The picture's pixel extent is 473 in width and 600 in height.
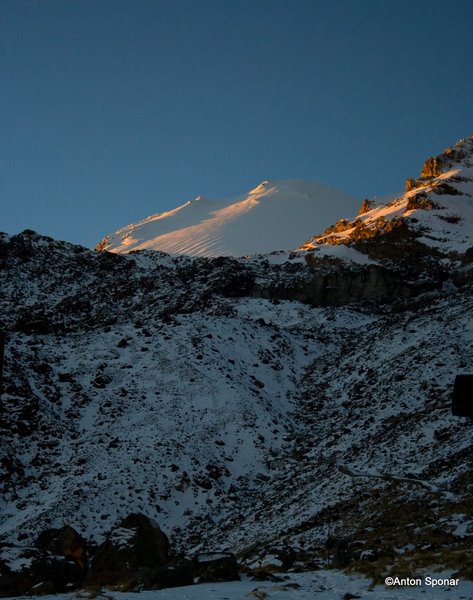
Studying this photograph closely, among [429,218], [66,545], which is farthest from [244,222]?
[66,545]

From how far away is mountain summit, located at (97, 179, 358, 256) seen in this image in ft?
389

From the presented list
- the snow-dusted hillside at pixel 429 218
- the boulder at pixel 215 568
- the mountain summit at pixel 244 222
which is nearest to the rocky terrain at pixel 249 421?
the boulder at pixel 215 568

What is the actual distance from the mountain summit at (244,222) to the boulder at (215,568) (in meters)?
93.8

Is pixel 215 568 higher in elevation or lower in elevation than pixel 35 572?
lower

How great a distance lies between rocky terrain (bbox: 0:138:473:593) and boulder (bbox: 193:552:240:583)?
0.96 metres

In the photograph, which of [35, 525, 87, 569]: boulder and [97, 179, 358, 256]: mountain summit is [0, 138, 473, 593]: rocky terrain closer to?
[35, 525, 87, 569]: boulder

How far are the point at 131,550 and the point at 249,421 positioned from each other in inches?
584

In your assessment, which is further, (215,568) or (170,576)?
(215,568)

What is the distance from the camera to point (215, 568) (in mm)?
15953

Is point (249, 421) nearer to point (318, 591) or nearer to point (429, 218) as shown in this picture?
point (318, 591)

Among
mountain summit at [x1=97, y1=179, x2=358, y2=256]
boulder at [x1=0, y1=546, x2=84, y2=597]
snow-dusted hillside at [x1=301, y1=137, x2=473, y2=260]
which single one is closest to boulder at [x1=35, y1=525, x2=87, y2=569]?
boulder at [x1=0, y1=546, x2=84, y2=597]

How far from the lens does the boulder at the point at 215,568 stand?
605 inches

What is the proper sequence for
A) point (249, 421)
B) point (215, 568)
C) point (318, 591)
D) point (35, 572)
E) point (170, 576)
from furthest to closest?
1. point (249, 421)
2. point (215, 568)
3. point (35, 572)
4. point (170, 576)
5. point (318, 591)

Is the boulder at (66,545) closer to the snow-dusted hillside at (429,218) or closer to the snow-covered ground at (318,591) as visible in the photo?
the snow-covered ground at (318,591)
